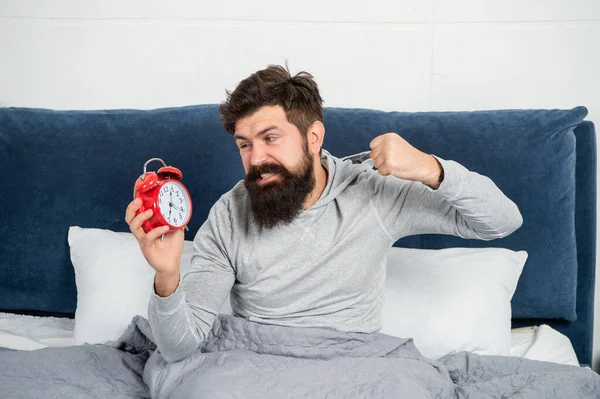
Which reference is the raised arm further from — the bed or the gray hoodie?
the bed

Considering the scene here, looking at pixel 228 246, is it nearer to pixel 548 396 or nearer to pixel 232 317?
pixel 232 317

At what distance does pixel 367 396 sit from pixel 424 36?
4.43ft

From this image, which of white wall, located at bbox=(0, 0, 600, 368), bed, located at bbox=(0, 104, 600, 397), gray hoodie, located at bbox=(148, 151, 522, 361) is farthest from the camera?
white wall, located at bbox=(0, 0, 600, 368)

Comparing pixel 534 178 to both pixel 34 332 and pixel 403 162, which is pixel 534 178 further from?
pixel 34 332

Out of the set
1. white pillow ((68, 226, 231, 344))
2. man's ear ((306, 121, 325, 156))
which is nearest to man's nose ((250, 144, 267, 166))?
man's ear ((306, 121, 325, 156))

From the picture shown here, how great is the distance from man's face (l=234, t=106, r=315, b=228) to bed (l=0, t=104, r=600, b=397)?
437 mm

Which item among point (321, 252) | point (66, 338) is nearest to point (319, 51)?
point (321, 252)

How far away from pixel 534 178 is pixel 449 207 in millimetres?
547

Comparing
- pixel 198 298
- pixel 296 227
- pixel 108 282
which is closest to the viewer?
pixel 198 298

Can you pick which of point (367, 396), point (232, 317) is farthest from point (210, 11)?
point (367, 396)

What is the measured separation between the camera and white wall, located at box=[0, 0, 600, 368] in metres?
2.38

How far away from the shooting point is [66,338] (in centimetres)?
214

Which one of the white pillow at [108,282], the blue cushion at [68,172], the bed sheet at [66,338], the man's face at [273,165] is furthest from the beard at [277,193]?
the bed sheet at [66,338]

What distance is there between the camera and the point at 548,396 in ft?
5.17
